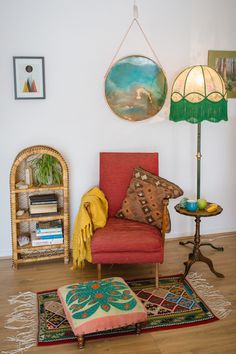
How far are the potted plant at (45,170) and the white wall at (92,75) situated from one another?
6.7 inches

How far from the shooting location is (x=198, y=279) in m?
3.21

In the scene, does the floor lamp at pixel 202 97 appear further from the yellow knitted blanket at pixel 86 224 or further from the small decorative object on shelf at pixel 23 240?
the small decorative object on shelf at pixel 23 240

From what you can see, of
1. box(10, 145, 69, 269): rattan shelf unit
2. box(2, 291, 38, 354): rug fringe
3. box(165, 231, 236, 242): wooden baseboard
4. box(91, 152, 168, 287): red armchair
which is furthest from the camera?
box(165, 231, 236, 242): wooden baseboard

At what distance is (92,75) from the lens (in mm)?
3627

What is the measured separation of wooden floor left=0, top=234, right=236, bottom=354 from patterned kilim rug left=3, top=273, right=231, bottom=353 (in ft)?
0.19

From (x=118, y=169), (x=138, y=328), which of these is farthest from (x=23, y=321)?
(x=118, y=169)

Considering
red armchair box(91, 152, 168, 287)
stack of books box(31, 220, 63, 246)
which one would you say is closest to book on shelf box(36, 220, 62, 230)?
stack of books box(31, 220, 63, 246)

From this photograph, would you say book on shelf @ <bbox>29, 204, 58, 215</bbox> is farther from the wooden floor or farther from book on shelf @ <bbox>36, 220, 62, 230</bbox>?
the wooden floor

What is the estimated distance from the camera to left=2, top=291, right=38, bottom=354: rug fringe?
7.91 feet

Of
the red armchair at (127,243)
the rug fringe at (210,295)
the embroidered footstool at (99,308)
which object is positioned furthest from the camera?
the red armchair at (127,243)

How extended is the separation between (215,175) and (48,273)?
6.44 ft

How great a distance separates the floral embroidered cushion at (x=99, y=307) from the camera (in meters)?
2.30

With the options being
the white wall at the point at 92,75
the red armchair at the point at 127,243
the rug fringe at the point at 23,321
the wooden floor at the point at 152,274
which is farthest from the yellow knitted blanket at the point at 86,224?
the white wall at the point at 92,75

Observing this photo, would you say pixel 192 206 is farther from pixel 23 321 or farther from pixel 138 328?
pixel 23 321
